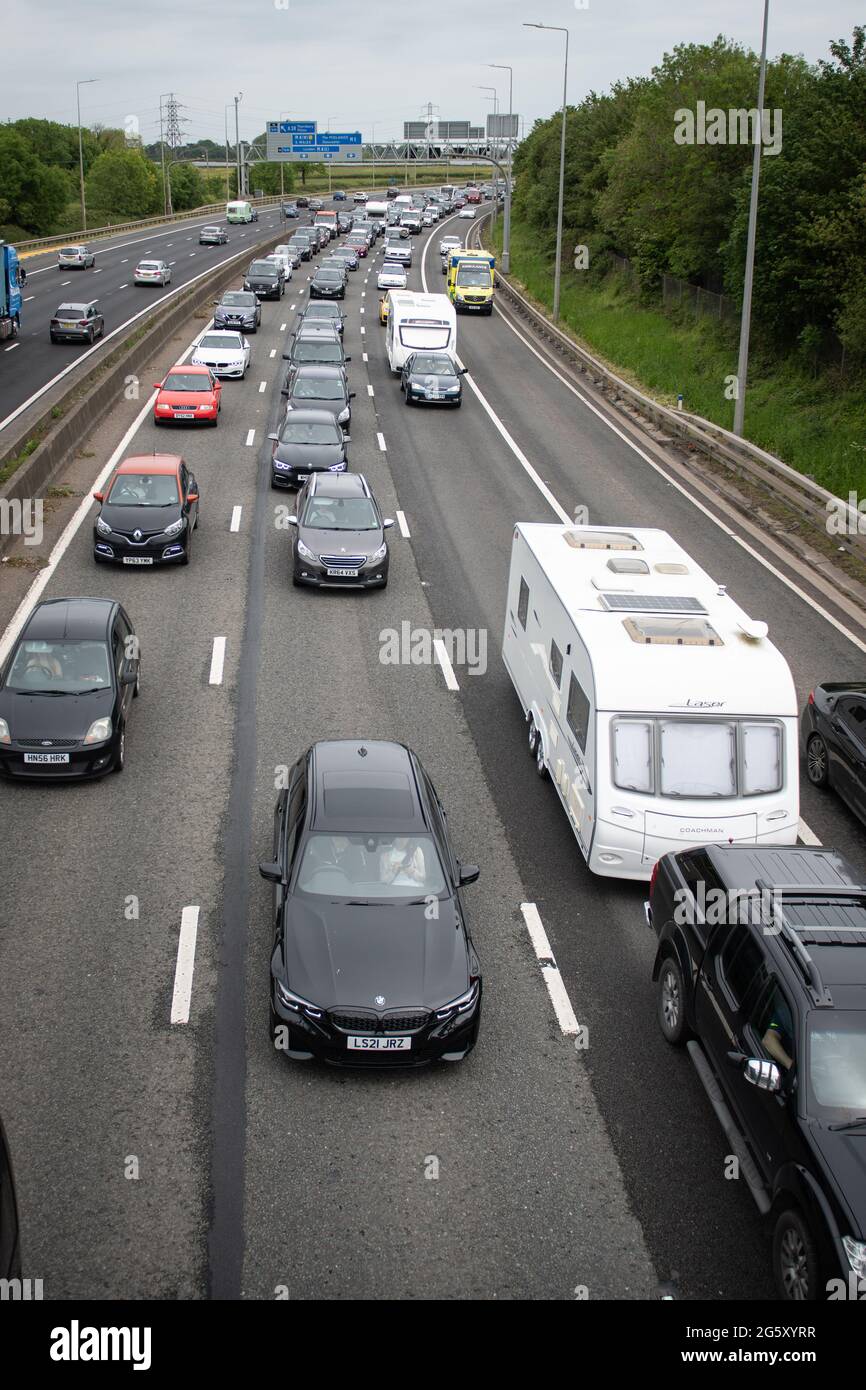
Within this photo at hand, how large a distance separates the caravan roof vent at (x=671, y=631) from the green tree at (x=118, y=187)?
139m

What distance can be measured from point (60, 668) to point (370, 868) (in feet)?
20.1

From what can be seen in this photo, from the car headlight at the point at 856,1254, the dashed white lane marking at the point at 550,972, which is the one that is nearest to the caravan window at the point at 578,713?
the dashed white lane marking at the point at 550,972

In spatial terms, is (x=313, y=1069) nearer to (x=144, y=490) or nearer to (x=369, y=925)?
(x=369, y=925)

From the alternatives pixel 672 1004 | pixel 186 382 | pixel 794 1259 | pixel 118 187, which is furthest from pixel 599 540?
pixel 118 187

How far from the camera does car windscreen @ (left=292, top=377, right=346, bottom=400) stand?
32.6 metres

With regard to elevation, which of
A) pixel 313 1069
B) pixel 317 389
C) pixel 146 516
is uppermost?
pixel 317 389

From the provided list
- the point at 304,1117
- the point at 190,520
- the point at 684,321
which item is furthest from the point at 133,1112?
the point at 684,321

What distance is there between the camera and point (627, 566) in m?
15.1

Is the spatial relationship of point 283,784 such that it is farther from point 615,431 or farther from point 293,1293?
point 615,431

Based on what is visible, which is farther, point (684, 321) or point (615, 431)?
point (684, 321)

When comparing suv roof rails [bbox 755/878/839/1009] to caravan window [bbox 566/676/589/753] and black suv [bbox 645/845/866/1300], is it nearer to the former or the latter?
black suv [bbox 645/845/866/1300]

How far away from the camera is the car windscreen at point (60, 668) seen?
14852mm

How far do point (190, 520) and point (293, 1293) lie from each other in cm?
1736

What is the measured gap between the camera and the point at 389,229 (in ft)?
323
